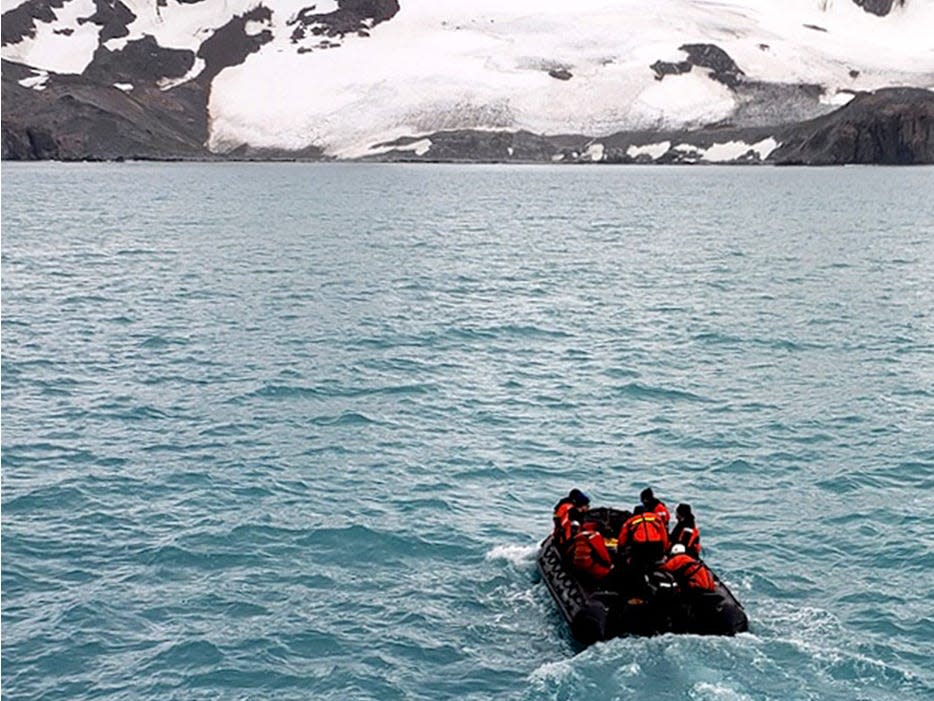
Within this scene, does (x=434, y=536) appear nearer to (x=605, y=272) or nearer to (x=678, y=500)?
(x=678, y=500)

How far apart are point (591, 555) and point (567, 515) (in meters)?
2.11

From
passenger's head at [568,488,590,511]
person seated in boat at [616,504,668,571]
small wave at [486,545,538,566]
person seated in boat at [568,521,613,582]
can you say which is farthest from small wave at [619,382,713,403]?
person seated in boat at [616,504,668,571]

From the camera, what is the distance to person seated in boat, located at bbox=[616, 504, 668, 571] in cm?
2597

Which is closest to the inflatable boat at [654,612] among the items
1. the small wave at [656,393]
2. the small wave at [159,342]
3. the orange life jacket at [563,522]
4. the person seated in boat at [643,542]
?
the person seated in boat at [643,542]

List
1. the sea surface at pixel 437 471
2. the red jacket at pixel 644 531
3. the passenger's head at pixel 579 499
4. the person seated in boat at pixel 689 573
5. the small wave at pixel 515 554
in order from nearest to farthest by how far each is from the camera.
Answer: the sea surface at pixel 437 471 → the person seated in boat at pixel 689 573 → the red jacket at pixel 644 531 → the passenger's head at pixel 579 499 → the small wave at pixel 515 554

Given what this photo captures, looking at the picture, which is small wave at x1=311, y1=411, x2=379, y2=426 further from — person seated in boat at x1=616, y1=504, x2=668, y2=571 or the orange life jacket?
person seated in boat at x1=616, y1=504, x2=668, y2=571

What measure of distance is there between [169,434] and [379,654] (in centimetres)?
1782

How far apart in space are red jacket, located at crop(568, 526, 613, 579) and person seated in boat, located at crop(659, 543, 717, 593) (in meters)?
1.44

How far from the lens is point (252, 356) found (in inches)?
2105

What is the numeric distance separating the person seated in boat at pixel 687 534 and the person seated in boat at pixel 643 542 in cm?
40

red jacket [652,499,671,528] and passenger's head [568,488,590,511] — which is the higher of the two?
red jacket [652,499,671,528]

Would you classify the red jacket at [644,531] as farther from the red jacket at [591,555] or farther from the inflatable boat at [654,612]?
the inflatable boat at [654,612]

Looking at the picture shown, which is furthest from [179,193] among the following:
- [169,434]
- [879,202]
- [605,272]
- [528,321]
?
[169,434]

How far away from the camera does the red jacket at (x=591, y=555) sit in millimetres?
26406
